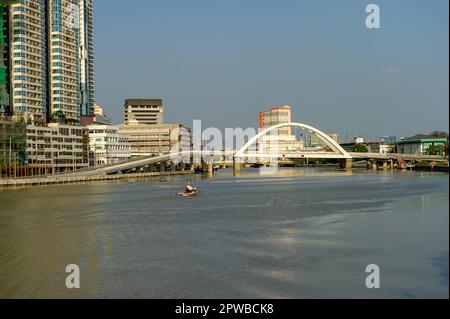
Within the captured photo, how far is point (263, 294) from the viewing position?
17.5 m

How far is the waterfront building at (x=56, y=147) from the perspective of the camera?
79562 mm

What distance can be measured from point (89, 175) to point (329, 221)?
51042 mm

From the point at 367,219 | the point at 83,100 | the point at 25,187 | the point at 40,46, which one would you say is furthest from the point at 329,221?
the point at 83,100

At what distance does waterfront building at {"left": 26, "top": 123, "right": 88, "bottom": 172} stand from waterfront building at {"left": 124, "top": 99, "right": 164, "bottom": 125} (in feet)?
247

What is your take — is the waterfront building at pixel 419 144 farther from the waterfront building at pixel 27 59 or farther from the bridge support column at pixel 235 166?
the waterfront building at pixel 27 59

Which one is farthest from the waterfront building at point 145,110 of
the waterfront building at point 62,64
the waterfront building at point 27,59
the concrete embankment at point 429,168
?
the concrete embankment at point 429,168

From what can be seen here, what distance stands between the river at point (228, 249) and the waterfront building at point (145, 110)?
130505 mm

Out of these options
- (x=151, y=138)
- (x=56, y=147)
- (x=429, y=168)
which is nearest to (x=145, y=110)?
(x=151, y=138)

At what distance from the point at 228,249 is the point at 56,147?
216 ft

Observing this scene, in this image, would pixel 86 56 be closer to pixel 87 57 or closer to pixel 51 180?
pixel 87 57

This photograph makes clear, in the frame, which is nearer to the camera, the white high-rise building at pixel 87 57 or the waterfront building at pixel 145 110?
the white high-rise building at pixel 87 57

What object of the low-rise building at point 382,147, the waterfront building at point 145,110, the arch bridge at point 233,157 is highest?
the waterfront building at point 145,110
